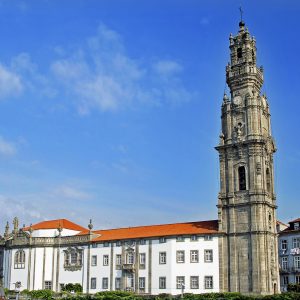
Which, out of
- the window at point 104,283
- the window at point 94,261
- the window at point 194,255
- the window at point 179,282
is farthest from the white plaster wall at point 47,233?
the window at point 194,255

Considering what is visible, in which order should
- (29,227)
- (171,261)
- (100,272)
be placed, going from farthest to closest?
(29,227)
(100,272)
(171,261)

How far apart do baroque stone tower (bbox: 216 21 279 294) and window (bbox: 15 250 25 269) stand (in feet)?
103

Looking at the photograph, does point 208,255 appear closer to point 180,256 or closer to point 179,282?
point 180,256

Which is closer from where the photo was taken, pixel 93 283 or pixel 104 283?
pixel 104 283

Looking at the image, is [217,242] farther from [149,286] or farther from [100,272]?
[100,272]

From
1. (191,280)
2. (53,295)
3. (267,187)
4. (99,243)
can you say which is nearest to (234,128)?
(267,187)

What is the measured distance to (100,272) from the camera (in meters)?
70.8

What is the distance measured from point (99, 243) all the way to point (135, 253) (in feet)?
21.0

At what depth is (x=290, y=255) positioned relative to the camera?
7925cm

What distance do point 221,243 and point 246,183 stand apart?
26.5ft

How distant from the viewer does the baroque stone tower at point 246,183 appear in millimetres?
61531

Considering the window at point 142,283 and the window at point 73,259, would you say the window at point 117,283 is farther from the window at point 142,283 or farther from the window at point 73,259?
the window at point 73,259

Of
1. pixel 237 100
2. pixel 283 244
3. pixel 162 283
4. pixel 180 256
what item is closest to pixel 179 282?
pixel 162 283

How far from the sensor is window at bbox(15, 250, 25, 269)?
253 ft
